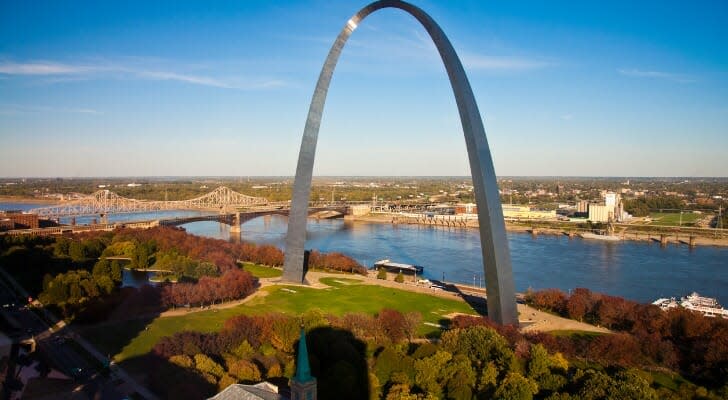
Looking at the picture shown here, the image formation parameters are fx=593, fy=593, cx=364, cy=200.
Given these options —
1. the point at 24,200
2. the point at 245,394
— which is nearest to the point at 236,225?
the point at 245,394

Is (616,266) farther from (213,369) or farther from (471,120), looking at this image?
(213,369)

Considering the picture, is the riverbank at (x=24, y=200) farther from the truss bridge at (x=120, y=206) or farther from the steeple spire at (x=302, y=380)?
the steeple spire at (x=302, y=380)

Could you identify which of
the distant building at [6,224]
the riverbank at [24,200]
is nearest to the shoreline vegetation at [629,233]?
the distant building at [6,224]

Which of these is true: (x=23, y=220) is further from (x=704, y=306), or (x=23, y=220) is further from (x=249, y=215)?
(x=704, y=306)

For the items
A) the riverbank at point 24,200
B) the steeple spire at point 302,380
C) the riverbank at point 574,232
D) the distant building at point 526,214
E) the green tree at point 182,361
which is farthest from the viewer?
the riverbank at point 24,200

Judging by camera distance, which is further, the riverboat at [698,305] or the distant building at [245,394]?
the riverboat at [698,305]

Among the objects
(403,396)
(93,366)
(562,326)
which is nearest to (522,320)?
(562,326)
